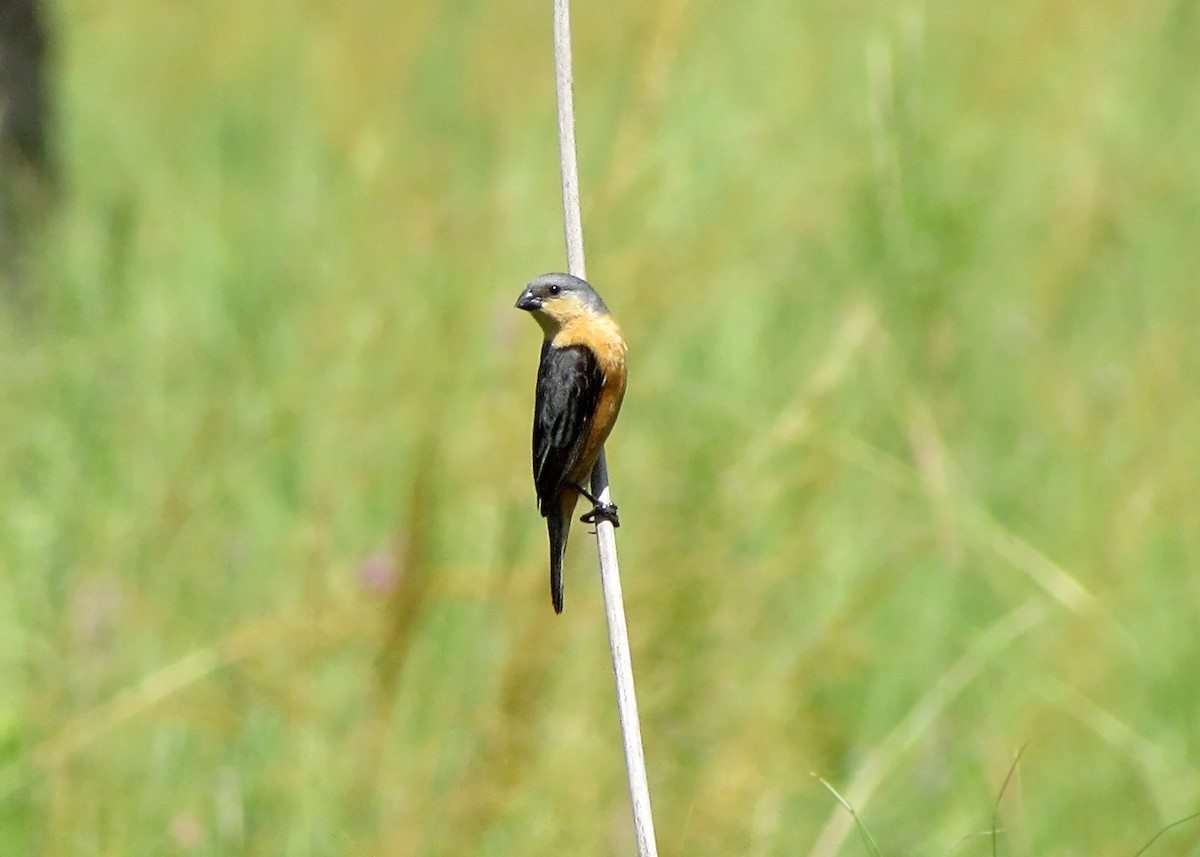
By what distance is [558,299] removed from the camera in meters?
2.56

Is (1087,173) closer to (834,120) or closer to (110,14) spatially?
(834,120)

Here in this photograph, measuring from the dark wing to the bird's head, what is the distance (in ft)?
0.39

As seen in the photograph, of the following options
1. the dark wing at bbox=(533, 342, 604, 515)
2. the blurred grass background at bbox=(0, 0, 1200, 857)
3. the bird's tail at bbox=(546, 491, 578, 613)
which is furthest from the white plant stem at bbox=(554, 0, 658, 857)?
the blurred grass background at bbox=(0, 0, 1200, 857)

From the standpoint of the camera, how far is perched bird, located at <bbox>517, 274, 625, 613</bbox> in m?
2.37

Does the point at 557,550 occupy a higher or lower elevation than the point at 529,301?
lower

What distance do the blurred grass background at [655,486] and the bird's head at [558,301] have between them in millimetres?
400

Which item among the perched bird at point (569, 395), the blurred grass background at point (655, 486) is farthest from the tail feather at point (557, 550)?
the blurred grass background at point (655, 486)

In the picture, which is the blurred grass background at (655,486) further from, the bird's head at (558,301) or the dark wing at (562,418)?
the dark wing at (562,418)

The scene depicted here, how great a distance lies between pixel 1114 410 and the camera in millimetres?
4027

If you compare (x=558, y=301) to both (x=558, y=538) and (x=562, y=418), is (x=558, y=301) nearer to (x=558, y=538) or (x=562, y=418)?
(x=562, y=418)

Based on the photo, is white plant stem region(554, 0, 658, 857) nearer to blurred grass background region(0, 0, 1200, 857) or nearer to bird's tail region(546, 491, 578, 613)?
bird's tail region(546, 491, 578, 613)

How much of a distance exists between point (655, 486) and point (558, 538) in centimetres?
111

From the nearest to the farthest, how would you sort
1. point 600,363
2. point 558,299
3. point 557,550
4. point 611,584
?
1. point 611,584
2. point 557,550
3. point 600,363
4. point 558,299

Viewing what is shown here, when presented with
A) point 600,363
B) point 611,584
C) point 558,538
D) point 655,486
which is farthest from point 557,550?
point 655,486
